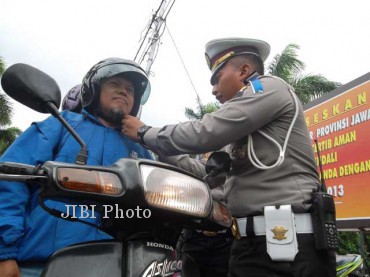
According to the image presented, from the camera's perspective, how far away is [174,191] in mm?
951

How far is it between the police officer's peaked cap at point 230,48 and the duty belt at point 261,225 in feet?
3.05

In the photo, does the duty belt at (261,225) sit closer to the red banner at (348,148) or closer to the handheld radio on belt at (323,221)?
the handheld radio on belt at (323,221)

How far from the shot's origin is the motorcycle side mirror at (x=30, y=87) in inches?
45.5

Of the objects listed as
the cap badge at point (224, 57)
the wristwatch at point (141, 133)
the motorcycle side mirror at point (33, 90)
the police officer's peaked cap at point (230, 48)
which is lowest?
the motorcycle side mirror at point (33, 90)

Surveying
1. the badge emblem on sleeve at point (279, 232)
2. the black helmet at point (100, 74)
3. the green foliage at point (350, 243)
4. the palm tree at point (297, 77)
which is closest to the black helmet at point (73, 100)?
the black helmet at point (100, 74)

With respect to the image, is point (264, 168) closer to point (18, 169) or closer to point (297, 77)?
point (18, 169)

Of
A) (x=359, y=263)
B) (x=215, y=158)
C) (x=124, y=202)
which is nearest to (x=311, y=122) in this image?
(x=359, y=263)

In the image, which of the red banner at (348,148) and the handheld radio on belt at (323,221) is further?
the red banner at (348,148)

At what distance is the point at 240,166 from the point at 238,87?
515 millimetres

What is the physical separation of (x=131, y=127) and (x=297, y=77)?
10.0m

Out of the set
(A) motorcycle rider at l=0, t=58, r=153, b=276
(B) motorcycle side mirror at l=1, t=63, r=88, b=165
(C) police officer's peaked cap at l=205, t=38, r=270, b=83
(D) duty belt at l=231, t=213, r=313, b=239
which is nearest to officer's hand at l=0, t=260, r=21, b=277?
(A) motorcycle rider at l=0, t=58, r=153, b=276

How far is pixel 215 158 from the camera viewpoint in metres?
1.45

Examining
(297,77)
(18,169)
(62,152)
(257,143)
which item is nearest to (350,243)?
(297,77)

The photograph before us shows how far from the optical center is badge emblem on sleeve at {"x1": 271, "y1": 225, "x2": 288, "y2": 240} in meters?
1.61
